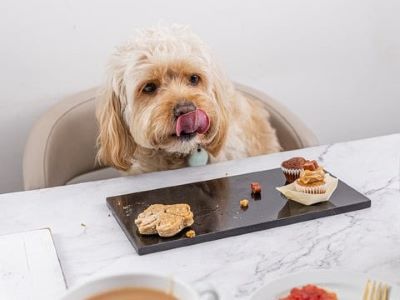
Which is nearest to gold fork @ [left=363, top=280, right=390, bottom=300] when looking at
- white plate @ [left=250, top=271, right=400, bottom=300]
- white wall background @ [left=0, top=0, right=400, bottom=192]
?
white plate @ [left=250, top=271, right=400, bottom=300]

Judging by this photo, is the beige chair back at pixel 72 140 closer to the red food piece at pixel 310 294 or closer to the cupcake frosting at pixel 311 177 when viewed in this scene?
the cupcake frosting at pixel 311 177

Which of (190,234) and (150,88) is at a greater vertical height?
(150,88)

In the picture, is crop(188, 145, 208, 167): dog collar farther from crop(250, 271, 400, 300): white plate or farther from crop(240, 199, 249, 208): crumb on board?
crop(250, 271, 400, 300): white plate

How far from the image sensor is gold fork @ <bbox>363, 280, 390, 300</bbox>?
0.79 m

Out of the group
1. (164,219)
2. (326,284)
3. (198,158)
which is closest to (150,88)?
(198,158)

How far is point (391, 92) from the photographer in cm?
267

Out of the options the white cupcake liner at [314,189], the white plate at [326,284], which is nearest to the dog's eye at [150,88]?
the white cupcake liner at [314,189]

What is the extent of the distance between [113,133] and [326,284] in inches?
31.9

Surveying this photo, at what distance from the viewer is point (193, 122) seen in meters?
1.50

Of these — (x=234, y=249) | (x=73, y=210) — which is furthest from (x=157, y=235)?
(x=73, y=210)

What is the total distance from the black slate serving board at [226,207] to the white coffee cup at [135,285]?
13.4 inches

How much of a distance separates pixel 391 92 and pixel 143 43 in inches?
57.5

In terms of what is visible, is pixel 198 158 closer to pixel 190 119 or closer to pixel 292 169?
pixel 190 119

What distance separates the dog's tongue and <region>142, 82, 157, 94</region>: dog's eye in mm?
125
